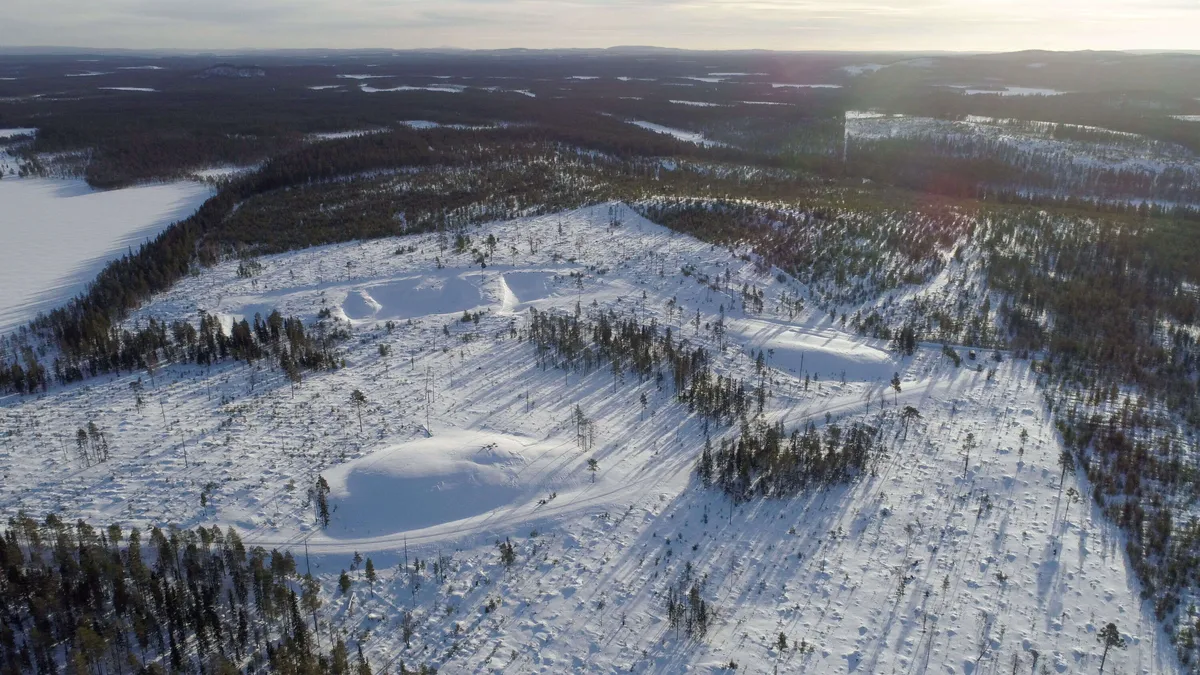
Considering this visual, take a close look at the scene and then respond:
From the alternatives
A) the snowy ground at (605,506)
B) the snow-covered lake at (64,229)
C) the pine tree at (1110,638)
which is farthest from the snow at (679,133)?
the pine tree at (1110,638)

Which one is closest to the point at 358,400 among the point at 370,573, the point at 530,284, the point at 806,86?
the point at 370,573

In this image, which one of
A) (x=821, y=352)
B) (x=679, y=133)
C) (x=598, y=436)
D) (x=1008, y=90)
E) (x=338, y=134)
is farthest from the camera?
(x=1008, y=90)

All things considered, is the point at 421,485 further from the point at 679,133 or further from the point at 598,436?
the point at 679,133

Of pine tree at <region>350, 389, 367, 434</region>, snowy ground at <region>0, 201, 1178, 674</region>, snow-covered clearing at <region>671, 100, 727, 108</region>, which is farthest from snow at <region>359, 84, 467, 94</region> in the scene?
pine tree at <region>350, 389, 367, 434</region>

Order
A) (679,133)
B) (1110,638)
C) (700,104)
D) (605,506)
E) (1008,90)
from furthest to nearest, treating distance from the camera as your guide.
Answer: (1008,90), (700,104), (679,133), (605,506), (1110,638)

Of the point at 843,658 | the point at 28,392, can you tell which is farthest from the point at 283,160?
the point at 843,658

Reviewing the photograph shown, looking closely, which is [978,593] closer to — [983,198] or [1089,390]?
[1089,390]

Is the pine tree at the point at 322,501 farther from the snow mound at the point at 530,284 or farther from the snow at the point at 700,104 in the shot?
the snow at the point at 700,104
